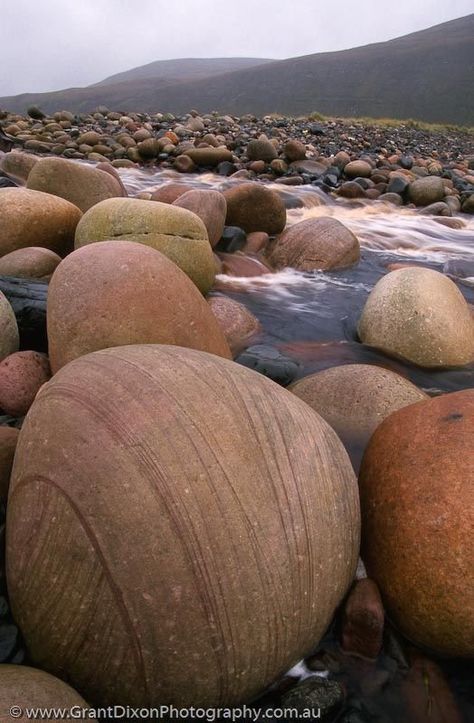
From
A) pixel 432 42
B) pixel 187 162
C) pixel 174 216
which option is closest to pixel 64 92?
pixel 432 42

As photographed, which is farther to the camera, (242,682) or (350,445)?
(350,445)

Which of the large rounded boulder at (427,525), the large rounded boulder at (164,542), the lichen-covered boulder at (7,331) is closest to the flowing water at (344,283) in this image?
the large rounded boulder at (427,525)

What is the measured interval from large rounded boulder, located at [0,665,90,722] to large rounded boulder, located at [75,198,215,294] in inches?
115

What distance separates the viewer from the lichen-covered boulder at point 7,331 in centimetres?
275

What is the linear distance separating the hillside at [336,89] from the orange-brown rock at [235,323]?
40497 mm

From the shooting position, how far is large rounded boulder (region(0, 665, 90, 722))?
3.87ft

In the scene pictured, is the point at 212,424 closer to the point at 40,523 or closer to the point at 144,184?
the point at 40,523

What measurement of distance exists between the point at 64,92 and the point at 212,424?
226 feet

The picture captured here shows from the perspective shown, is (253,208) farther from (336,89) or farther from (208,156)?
(336,89)

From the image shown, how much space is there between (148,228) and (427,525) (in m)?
2.84

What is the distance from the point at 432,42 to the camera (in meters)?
62.1

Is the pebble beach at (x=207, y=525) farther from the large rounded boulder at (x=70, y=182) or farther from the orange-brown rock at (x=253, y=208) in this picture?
the orange-brown rock at (x=253, y=208)

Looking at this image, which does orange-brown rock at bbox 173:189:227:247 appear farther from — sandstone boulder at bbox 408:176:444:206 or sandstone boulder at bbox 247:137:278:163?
sandstone boulder at bbox 247:137:278:163

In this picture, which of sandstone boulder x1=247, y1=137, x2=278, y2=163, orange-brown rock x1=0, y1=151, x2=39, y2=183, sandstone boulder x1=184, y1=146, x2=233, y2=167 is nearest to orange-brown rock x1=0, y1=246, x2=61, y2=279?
orange-brown rock x1=0, y1=151, x2=39, y2=183
